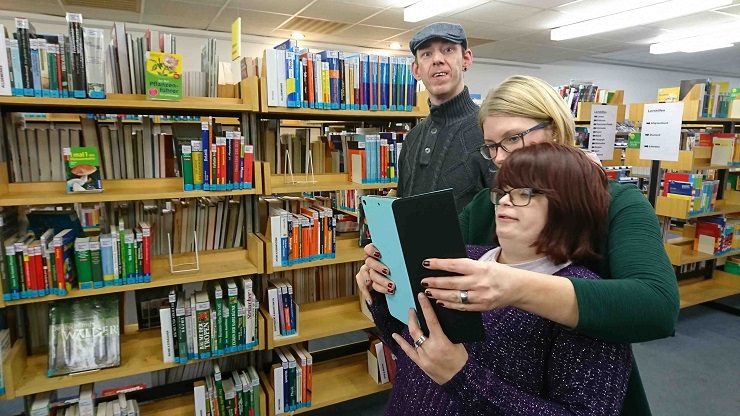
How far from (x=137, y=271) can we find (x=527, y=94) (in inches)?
76.0

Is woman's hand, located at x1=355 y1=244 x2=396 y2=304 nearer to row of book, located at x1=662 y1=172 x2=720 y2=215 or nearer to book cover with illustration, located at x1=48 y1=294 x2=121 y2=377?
book cover with illustration, located at x1=48 y1=294 x2=121 y2=377

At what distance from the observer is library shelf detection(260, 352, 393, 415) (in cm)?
251

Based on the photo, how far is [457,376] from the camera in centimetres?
71

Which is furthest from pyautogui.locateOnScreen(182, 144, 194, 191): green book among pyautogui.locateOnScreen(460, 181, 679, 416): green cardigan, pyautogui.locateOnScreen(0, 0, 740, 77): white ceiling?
pyautogui.locateOnScreen(0, 0, 740, 77): white ceiling

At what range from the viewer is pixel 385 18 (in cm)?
545

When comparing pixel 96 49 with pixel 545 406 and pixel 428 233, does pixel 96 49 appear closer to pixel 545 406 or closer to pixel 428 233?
pixel 428 233

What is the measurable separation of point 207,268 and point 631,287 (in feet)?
6.82

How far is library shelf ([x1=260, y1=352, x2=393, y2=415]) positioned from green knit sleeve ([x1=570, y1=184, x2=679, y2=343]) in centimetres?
213

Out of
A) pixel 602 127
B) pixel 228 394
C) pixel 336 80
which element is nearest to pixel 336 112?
pixel 336 80

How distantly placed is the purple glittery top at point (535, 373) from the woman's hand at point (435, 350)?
0.02 m

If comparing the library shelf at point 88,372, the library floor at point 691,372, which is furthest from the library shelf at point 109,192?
the library floor at point 691,372

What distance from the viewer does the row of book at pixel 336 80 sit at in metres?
2.24

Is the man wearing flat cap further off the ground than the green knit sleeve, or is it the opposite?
the man wearing flat cap

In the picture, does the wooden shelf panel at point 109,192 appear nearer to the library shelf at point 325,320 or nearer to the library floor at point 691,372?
the library shelf at point 325,320
